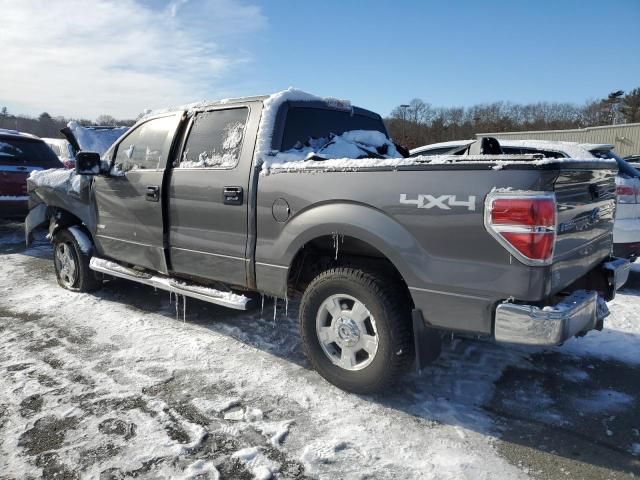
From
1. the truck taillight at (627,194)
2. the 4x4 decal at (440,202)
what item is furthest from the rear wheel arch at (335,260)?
the truck taillight at (627,194)

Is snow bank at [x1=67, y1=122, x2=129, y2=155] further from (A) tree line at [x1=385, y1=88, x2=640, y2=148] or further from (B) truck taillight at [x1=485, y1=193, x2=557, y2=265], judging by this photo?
(A) tree line at [x1=385, y1=88, x2=640, y2=148]

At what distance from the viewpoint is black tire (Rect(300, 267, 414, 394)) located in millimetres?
2941

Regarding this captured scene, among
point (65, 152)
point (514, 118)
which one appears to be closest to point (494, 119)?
point (514, 118)

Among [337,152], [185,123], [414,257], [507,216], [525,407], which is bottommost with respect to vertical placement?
[525,407]

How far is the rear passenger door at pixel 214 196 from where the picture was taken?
3695 millimetres

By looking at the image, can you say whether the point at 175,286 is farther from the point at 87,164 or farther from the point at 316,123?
the point at 316,123

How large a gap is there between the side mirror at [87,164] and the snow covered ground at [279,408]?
1.48 metres

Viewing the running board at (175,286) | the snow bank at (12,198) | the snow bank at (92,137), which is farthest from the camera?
the snow bank at (12,198)

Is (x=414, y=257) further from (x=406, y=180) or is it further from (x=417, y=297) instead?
(x=406, y=180)

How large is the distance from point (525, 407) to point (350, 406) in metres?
1.12

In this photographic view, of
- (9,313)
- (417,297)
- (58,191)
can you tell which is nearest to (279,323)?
(417,297)

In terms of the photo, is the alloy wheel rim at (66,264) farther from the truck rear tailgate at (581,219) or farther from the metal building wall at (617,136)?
the metal building wall at (617,136)

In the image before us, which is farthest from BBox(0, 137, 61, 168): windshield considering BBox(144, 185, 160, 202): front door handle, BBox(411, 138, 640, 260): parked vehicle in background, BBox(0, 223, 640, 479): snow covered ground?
BBox(411, 138, 640, 260): parked vehicle in background

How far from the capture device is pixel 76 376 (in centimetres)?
343
